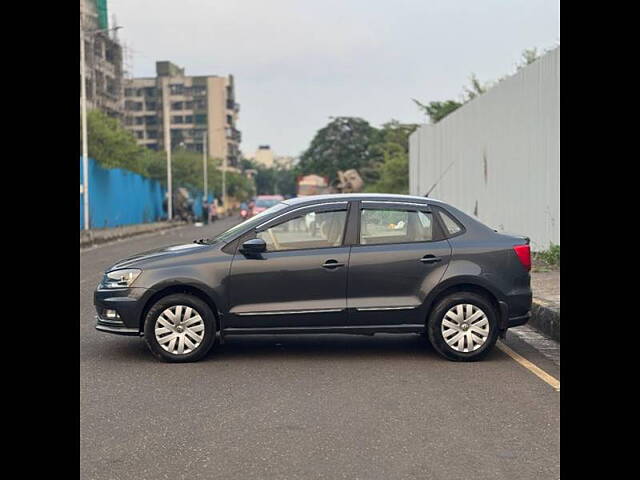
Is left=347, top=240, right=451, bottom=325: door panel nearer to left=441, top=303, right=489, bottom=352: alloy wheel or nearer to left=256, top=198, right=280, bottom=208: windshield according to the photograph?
left=441, top=303, right=489, bottom=352: alloy wheel

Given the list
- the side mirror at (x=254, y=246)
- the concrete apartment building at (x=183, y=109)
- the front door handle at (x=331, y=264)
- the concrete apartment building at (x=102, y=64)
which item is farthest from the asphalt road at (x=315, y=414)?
the concrete apartment building at (x=183, y=109)

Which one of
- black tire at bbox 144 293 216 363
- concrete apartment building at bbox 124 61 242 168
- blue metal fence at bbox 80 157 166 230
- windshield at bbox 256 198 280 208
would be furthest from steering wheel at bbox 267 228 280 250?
concrete apartment building at bbox 124 61 242 168

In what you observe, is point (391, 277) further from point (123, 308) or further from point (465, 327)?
point (123, 308)

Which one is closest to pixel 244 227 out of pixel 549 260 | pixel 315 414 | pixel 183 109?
pixel 315 414

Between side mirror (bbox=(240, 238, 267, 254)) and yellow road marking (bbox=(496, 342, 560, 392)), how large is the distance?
2.60 metres

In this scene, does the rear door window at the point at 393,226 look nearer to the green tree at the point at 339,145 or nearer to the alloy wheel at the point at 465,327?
the alloy wheel at the point at 465,327

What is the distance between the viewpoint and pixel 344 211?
8625 millimetres

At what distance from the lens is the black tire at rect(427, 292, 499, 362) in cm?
840

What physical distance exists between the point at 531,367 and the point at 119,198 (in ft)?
117

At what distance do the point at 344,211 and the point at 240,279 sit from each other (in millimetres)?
1190

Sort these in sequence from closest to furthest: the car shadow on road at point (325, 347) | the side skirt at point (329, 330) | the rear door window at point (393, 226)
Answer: the side skirt at point (329, 330)
the rear door window at point (393, 226)
the car shadow on road at point (325, 347)

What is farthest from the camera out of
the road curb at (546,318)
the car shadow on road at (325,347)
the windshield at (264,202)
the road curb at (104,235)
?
the windshield at (264,202)

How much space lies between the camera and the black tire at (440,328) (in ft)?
27.6

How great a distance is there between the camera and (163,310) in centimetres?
825
